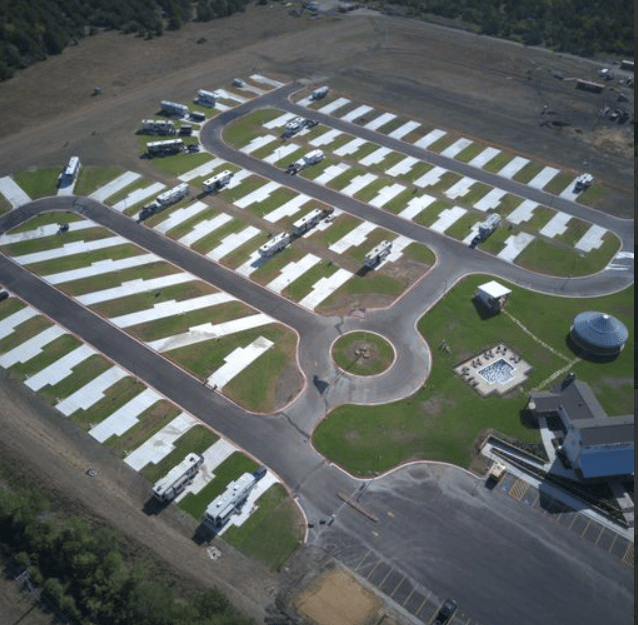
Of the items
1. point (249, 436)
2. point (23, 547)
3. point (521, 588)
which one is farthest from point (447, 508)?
point (23, 547)

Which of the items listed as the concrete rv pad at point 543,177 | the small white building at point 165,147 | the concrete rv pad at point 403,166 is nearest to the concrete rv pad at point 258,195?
the small white building at point 165,147

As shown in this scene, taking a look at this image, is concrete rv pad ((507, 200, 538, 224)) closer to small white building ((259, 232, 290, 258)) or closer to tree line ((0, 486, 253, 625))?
small white building ((259, 232, 290, 258))

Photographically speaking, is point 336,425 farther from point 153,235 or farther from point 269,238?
point 153,235

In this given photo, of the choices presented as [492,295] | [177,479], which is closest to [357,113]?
[492,295]

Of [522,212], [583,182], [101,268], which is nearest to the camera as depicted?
[101,268]

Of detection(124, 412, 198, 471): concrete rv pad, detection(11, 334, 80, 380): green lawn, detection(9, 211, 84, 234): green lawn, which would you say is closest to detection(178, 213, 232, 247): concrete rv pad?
detection(9, 211, 84, 234): green lawn

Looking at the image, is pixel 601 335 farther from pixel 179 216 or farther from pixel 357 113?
pixel 357 113

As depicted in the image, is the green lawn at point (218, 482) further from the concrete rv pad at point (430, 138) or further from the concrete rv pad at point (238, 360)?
the concrete rv pad at point (430, 138)
